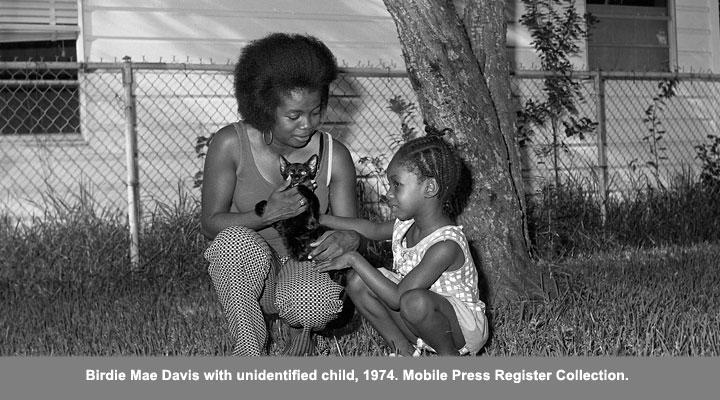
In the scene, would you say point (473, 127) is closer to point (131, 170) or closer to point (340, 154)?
point (340, 154)

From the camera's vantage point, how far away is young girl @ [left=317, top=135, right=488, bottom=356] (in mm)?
4051

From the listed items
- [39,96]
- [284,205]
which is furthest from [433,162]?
[39,96]

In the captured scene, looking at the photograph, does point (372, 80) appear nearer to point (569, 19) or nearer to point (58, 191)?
point (569, 19)

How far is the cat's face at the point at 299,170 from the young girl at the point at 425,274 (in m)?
0.40

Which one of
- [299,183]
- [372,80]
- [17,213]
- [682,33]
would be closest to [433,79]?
[299,183]

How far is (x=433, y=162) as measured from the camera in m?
4.16

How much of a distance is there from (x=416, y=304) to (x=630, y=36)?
22.9ft

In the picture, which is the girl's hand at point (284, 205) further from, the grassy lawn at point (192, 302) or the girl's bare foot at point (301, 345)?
the grassy lawn at point (192, 302)

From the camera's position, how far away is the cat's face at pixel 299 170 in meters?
4.53

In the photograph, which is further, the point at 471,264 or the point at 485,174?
the point at 485,174

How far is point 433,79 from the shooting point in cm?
570

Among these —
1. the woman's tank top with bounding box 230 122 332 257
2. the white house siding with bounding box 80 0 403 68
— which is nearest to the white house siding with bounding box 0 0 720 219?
the white house siding with bounding box 80 0 403 68

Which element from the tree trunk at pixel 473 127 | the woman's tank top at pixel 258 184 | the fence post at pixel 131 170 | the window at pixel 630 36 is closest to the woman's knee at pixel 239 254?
the woman's tank top at pixel 258 184

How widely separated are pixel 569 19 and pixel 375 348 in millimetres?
5010
